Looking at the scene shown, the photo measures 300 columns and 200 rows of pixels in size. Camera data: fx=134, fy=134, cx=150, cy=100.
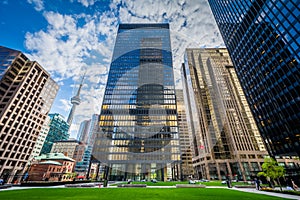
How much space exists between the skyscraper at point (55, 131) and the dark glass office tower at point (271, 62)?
14242cm

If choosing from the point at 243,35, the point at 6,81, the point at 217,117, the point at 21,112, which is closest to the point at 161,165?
the point at 217,117

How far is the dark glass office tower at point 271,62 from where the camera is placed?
108 feet

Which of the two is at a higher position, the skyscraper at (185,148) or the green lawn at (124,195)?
the skyscraper at (185,148)

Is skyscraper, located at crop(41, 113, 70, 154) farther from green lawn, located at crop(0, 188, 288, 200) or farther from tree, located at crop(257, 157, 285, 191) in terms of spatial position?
tree, located at crop(257, 157, 285, 191)

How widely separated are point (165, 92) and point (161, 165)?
118 ft

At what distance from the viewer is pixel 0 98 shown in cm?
5403

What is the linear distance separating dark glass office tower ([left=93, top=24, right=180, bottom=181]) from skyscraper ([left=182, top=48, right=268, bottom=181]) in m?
18.3

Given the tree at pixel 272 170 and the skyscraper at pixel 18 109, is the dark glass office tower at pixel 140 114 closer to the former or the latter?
the skyscraper at pixel 18 109

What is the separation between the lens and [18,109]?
5578cm

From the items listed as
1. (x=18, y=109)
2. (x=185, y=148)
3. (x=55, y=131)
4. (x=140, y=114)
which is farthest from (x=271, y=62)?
(x=55, y=131)

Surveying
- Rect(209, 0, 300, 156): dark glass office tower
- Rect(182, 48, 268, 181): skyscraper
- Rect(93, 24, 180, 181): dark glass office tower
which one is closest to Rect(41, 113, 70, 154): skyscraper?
Rect(93, 24, 180, 181): dark glass office tower

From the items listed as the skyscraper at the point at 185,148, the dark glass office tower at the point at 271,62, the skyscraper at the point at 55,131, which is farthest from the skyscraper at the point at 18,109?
the skyscraper at the point at 185,148

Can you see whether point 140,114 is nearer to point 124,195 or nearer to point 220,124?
point 220,124

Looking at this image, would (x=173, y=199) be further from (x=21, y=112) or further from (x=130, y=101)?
(x=21, y=112)
